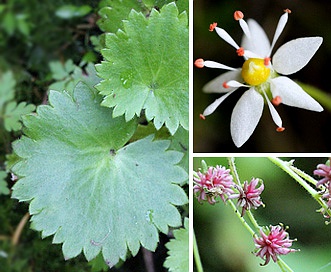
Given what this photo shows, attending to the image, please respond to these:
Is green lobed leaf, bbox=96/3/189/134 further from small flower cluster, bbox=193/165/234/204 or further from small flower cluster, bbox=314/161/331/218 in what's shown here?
small flower cluster, bbox=314/161/331/218

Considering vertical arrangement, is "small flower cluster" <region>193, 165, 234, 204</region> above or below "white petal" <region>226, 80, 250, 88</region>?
below

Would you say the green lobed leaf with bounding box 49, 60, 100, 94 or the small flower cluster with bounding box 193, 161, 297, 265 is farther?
the green lobed leaf with bounding box 49, 60, 100, 94

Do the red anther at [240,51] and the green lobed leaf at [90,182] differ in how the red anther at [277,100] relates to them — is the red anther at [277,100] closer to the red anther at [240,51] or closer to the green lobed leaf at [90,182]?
the red anther at [240,51]

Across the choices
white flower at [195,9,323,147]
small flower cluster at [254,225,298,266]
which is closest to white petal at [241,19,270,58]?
white flower at [195,9,323,147]

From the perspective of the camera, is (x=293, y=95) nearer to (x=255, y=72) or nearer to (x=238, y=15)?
(x=255, y=72)

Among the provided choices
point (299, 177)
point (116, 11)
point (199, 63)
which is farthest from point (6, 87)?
point (299, 177)

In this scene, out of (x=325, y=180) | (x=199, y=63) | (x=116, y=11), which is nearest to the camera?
(x=325, y=180)
